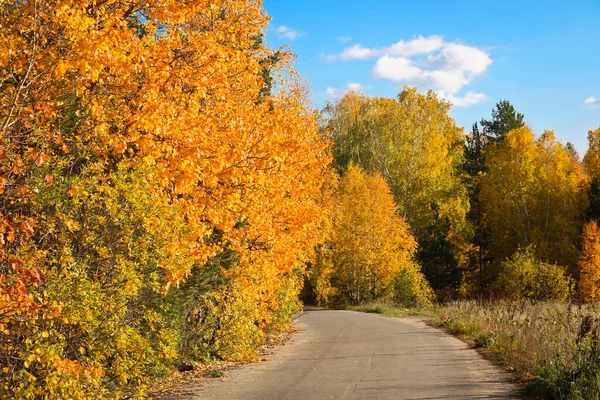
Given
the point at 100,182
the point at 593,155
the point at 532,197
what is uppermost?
the point at 593,155

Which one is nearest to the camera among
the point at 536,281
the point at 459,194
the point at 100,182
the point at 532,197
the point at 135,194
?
the point at 135,194

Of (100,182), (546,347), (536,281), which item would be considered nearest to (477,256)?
(536,281)

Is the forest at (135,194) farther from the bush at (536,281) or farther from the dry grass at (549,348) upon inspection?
the bush at (536,281)

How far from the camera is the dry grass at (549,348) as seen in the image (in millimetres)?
8992

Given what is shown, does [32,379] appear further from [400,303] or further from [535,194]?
[535,194]

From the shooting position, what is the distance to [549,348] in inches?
433

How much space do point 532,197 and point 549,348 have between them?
3974 cm

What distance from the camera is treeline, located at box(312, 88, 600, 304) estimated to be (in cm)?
4538

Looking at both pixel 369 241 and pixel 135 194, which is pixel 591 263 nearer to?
pixel 369 241

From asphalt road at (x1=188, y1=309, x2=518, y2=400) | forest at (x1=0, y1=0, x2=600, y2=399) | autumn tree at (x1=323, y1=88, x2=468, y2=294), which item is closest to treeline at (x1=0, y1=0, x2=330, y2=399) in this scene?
forest at (x1=0, y1=0, x2=600, y2=399)

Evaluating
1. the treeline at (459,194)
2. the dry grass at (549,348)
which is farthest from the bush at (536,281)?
the dry grass at (549,348)

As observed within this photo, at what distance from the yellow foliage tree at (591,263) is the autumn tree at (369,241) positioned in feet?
36.1

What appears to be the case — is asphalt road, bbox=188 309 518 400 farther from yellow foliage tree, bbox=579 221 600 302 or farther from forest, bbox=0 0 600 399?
yellow foliage tree, bbox=579 221 600 302

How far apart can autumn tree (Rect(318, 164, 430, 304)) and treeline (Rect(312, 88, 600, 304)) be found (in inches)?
10.9
